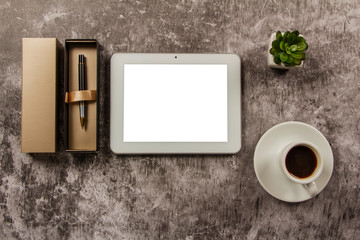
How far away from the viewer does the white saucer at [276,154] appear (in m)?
0.61

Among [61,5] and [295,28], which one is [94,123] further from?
[295,28]

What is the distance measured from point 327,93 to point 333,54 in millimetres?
95

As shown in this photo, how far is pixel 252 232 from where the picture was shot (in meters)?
0.65

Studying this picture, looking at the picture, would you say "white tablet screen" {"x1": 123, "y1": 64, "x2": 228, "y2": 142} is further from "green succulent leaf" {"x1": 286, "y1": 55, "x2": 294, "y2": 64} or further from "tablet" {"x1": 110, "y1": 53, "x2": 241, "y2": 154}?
"green succulent leaf" {"x1": 286, "y1": 55, "x2": 294, "y2": 64}

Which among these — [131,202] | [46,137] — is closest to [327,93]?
[131,202]

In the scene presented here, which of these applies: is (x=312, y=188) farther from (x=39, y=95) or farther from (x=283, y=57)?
(x=39, y=95)

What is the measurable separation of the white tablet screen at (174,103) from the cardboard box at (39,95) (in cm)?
16

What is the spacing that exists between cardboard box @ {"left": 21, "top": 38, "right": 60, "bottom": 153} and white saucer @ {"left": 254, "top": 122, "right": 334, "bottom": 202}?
1.51 feet

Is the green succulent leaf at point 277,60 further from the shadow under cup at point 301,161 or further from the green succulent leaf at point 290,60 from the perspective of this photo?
the shadow under cup at point 301,161

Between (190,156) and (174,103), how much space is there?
0.43 ft

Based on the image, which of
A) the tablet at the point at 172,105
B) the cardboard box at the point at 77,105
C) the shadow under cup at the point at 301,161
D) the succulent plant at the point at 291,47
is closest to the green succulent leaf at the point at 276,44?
the succulent plant at the point at 291,47

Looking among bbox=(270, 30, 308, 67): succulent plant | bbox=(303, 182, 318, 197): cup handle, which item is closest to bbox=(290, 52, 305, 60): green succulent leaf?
bbox=(270, 30, 308, 67): succulent plant

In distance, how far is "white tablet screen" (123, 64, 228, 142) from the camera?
2.06 ft

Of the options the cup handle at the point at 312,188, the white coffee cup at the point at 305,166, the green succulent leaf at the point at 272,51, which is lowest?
the cup handle at the point at 312,188
